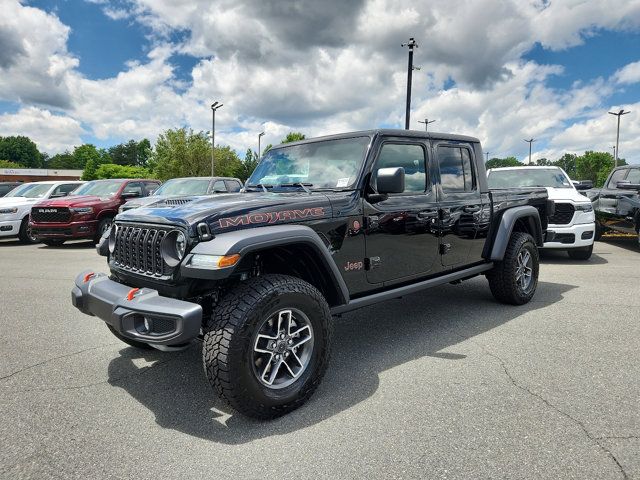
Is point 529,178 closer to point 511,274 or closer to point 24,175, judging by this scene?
point 511,274

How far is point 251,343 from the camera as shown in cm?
273

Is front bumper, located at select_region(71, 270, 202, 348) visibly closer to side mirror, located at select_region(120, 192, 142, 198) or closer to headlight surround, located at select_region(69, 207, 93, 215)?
headlight surround, located at select_region(69, 207, 93, 215)

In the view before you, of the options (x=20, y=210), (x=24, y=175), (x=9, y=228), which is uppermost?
(x=24, y=175)

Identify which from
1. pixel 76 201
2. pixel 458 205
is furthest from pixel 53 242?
pixel 458 205

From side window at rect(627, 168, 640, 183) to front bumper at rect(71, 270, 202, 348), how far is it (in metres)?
10.7

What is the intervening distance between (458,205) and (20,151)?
163543mm

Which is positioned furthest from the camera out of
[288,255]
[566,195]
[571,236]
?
[566,195]

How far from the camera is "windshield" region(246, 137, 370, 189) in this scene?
376 cm

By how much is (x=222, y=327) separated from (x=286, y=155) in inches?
83.0

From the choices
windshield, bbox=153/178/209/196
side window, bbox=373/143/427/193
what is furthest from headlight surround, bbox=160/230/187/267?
windshield, bbox=153/178/209/196

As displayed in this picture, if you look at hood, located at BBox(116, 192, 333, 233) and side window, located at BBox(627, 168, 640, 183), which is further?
side window, located at BBox(627, 168, 640, 183)

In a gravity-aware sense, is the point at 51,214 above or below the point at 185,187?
below

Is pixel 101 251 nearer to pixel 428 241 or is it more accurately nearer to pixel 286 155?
pixel 286 155

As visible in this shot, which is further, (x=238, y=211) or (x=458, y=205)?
(x=458, y=205)
